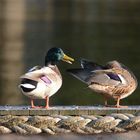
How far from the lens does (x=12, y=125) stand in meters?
6.98

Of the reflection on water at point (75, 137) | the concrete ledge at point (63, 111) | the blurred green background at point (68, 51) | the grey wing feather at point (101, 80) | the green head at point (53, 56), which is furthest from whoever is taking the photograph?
the blurred green background at point (68, 51)

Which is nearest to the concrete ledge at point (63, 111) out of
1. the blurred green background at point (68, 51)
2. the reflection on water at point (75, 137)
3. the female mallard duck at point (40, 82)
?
the female mallard duck at point (40, 82)

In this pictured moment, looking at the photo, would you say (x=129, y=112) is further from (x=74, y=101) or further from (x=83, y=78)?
(x=74, y=101)

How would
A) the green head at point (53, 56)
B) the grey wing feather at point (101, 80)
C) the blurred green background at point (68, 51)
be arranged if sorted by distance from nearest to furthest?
the grey wing feather at point (101, 80)
the green head at point (53, 56)
the blurred green background at point (68, 51)

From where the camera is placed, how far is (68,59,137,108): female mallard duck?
7.65m

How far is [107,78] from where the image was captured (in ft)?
25.3

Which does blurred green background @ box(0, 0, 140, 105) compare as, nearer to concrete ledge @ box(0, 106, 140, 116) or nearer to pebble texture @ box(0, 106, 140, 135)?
concrete ledge @ box(0, 106, 140, 116)

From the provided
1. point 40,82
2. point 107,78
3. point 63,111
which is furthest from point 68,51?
point 63,111

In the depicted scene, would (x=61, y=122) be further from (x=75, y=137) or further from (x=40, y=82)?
(x=40, y=82)

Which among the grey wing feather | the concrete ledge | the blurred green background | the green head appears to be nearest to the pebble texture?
the concrete ledge

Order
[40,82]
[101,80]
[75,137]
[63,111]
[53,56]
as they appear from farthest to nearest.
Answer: [53,56] → [101,80] → [40,82] → [63,111] → [75,137]

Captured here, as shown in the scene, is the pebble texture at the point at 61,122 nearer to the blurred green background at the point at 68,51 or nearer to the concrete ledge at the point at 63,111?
the concrete ledge at the point at 63,111

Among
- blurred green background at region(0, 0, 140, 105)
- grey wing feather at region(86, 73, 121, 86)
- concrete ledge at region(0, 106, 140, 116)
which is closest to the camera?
concrete ledge at region(0, 106, 140, 116)

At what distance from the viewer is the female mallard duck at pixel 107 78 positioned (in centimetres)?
765
